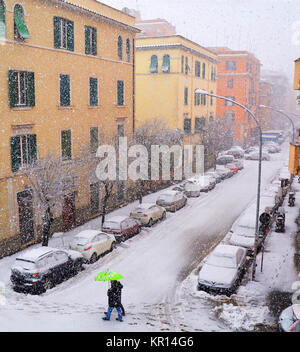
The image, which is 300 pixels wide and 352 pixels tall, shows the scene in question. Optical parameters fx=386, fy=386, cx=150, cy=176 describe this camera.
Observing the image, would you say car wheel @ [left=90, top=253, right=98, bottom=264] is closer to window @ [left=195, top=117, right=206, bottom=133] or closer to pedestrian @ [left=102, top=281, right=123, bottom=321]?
pedestrian @ [left=102, top=281, right=123, bottom=321]

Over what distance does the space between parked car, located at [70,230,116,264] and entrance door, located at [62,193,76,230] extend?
4535 millimetres

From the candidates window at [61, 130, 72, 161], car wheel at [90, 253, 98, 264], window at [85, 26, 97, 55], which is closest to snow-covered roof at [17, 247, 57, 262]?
car wheel at [90, 253, 98, 264]

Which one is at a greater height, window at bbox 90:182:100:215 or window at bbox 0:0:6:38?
window at bbox 0:0:6:38

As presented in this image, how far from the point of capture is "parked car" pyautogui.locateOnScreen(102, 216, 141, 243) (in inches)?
790

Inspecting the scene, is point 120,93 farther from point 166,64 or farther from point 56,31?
point 166,64

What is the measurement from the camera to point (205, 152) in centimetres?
4216

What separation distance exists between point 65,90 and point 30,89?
9.95ft

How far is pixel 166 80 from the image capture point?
126 ft

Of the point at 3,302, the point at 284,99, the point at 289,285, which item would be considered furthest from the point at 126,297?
the point at 284,99

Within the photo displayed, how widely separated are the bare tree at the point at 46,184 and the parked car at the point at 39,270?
242 cm

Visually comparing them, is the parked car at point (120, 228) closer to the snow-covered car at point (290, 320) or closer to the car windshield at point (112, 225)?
the car windshield at point (112, 225)

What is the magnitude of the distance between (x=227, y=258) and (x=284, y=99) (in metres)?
87.7

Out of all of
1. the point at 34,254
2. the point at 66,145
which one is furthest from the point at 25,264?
the point at 66,145
